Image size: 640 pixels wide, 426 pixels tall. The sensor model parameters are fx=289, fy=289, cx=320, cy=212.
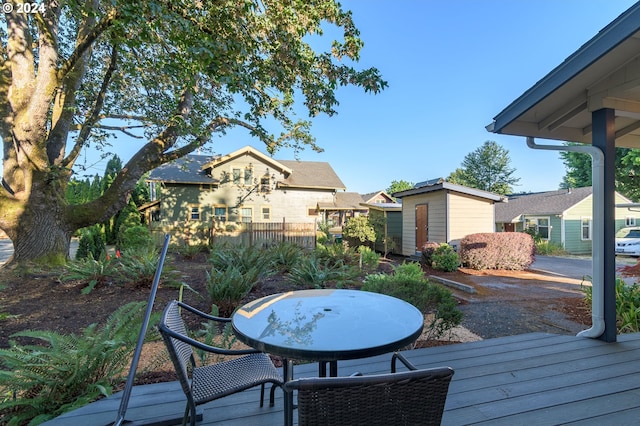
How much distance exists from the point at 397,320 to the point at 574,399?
4.47 feet

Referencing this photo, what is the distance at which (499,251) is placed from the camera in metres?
8.95

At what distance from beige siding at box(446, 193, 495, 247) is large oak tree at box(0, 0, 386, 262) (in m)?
6.36

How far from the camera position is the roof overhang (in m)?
2.23

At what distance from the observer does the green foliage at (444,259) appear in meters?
8.58

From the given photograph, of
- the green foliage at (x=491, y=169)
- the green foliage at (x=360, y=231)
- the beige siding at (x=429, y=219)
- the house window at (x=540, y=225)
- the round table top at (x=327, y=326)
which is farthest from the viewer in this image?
the green foliage at (x=491, y=169)

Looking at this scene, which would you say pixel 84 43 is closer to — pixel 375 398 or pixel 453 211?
pixel 375 398

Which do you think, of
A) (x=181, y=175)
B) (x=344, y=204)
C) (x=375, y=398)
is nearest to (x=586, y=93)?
(x=375, y=398)

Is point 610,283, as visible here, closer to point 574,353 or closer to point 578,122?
point 574,353

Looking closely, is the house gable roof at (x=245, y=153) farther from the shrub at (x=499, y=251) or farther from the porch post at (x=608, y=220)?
the porch post at (x=608, y=220)

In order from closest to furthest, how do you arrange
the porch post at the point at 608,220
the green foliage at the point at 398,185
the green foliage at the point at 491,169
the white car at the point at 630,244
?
the porch post at the point at 608,220 < the white car at the point at 630,244 < the green foliage at the point at 491,169 < the green foliage at the point at 398,185

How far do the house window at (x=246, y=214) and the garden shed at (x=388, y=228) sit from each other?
261 inches

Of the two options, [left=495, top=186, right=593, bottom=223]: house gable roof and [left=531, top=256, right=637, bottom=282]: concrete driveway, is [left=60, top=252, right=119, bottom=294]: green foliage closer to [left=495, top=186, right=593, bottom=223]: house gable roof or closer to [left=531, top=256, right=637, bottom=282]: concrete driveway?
[left=531, top=256, right=637, bottom=282]: concrete driveway

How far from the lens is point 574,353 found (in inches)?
98.3

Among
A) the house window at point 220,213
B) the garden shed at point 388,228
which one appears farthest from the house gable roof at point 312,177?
the garden shed at point 388,228
